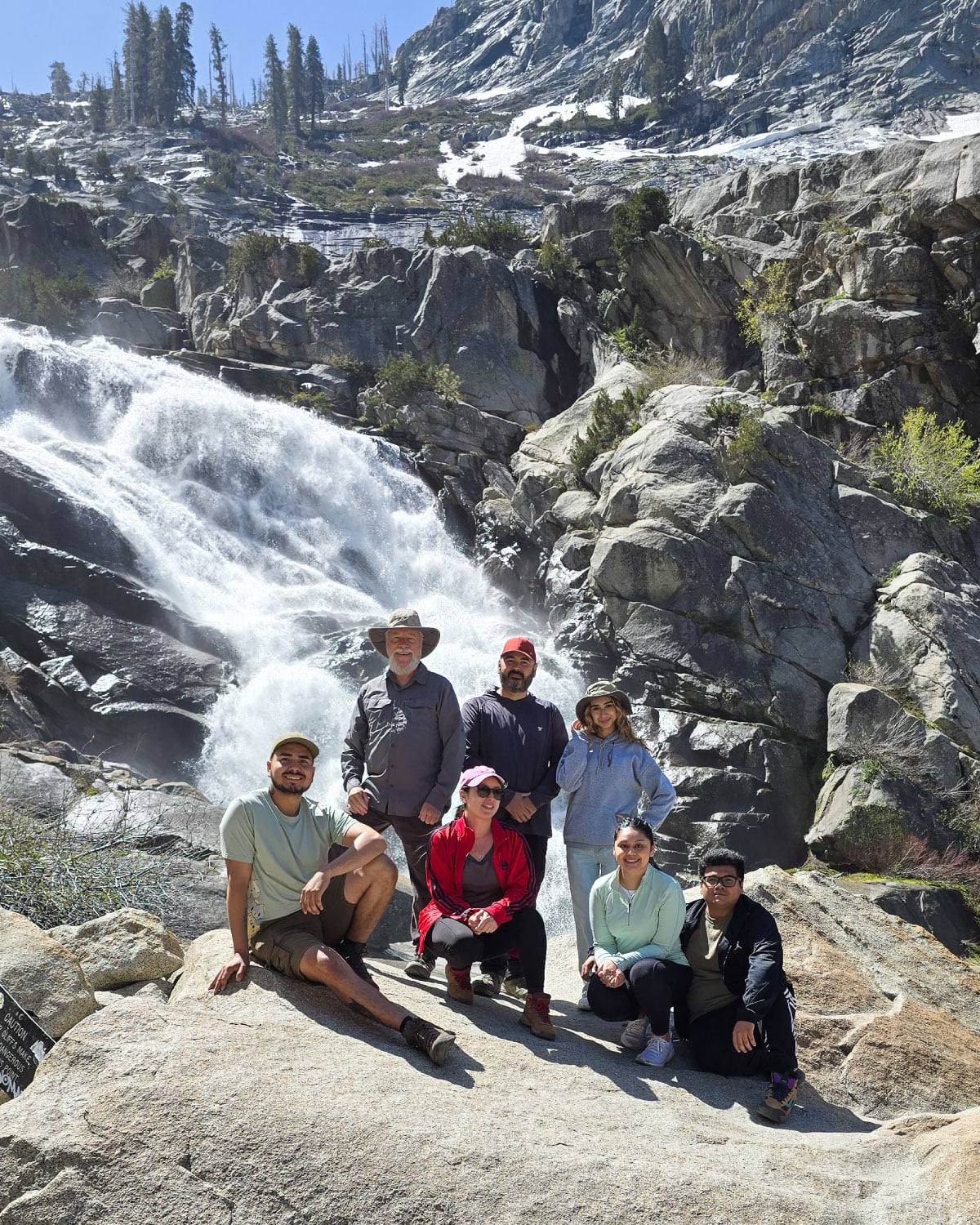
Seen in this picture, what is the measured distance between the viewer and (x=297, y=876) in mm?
5414

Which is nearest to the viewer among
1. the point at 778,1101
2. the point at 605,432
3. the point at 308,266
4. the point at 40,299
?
the point at 778,1101

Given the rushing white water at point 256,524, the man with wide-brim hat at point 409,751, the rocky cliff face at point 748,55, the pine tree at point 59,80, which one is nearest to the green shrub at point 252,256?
the rushing white water at point 256,524

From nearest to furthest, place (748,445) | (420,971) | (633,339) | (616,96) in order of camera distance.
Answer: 1. (420,971)
2. (748,445)
3. (633,339)
4. (616,96)

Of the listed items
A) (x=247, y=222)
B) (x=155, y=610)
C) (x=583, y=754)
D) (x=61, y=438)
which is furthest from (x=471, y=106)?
(x=583, y=754)

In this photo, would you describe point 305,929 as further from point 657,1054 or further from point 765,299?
point 765,299

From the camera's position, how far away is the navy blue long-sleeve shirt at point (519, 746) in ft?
22.0

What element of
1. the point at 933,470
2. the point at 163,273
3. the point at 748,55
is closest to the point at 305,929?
the point at 933,470

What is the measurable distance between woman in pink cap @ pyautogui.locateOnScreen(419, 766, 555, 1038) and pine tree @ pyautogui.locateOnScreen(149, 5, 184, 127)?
101904 mm

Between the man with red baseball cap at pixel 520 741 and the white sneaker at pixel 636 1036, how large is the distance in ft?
4.05

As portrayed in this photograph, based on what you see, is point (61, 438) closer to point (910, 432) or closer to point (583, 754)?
point (910, 432)

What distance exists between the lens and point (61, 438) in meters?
26.0

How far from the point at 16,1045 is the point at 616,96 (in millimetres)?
106873

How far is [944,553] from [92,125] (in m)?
95.5

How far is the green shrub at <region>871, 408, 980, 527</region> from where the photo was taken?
21.6 meters
